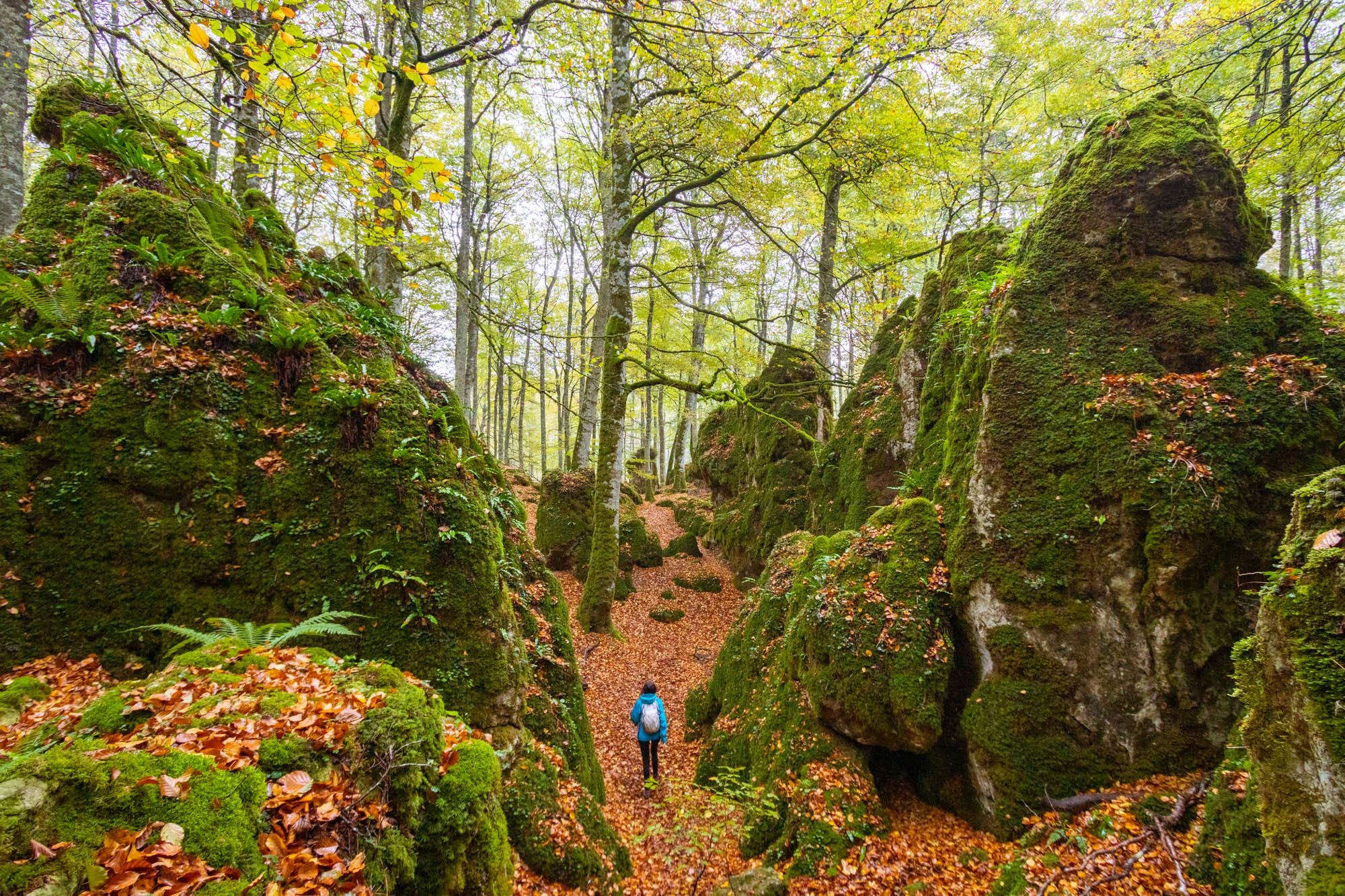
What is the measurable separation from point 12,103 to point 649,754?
10.4 m

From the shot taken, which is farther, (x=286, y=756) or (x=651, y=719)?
(x=651, y=719)

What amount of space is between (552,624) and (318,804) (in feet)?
14.7

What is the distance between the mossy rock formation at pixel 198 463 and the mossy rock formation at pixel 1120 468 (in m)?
4.74

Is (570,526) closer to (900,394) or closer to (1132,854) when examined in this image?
(900,394)

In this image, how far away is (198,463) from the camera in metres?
4.34

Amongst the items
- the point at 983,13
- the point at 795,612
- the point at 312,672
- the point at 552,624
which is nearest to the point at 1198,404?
the point at 795,612

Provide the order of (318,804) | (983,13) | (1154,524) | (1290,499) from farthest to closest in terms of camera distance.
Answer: (983,13) → (1154,524) → (1290,499) → (318,804)

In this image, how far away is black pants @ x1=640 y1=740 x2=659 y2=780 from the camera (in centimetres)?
756

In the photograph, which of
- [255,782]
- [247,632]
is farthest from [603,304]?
[255,782]

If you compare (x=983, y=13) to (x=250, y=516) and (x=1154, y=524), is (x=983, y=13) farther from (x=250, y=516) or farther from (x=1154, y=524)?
(x=250, y=516)

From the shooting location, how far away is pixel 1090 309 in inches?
247

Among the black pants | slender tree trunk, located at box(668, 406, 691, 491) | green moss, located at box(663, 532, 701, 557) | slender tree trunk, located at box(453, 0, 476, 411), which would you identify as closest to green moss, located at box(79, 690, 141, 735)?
the black pants

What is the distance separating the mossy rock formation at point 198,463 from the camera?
392 cm

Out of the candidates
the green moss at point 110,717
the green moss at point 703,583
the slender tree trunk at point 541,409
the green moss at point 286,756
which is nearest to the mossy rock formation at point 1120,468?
the green moss at point 286,756
